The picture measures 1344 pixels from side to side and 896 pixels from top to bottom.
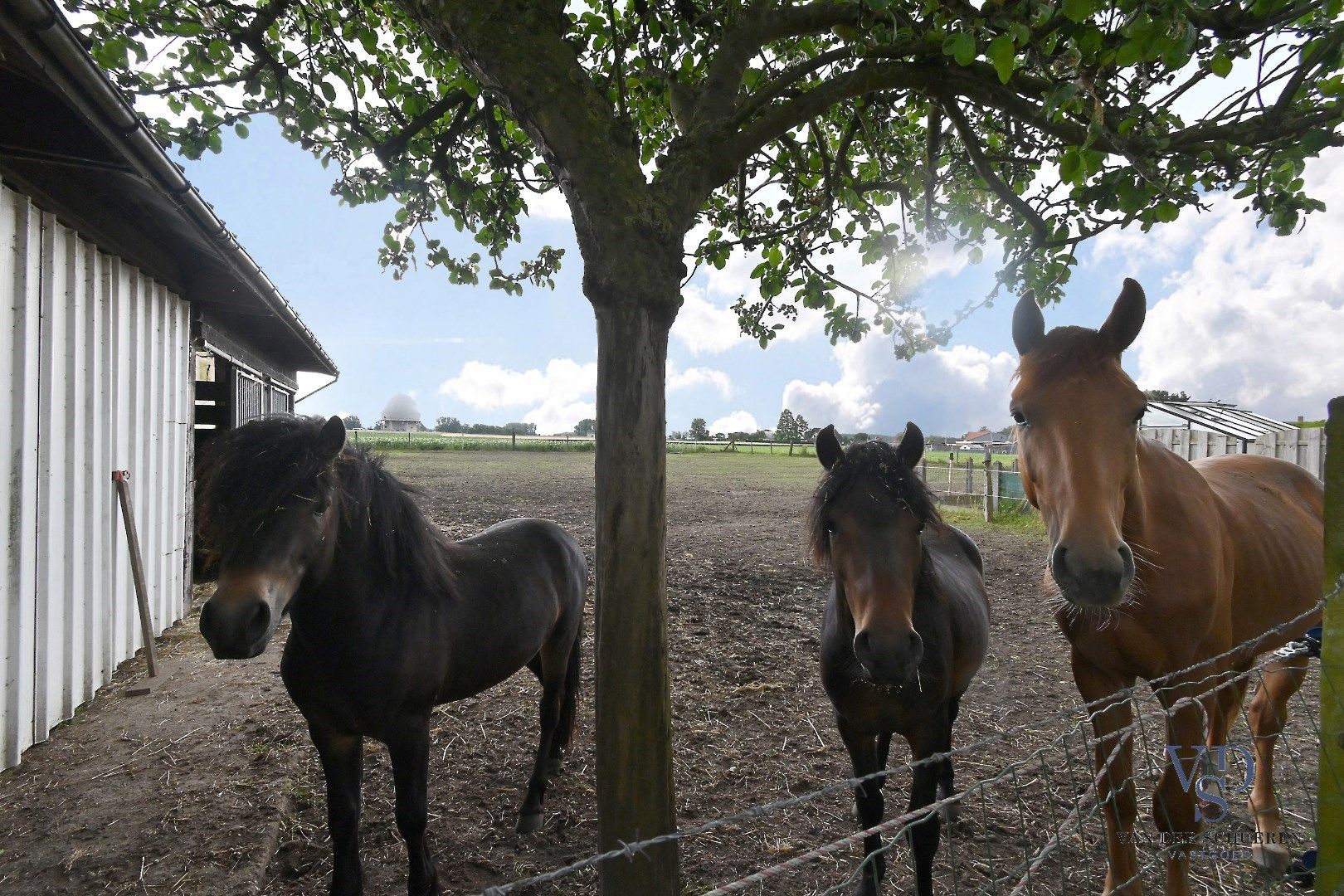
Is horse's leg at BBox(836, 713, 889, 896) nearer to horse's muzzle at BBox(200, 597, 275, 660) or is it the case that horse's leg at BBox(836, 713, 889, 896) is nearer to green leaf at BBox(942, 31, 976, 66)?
horse's muzzle at BBox(200, 597, 275, 660)

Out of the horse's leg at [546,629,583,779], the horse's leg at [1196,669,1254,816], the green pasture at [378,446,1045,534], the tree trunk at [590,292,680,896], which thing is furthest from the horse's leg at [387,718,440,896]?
the green pasture at [378,446,1045,534]

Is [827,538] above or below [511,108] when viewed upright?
below

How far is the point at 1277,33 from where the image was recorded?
8.05 feet

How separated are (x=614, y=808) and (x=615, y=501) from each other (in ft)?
3.47

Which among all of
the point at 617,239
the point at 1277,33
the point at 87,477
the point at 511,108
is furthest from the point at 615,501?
the point at 87,477

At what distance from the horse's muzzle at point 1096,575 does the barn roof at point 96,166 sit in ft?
14.0

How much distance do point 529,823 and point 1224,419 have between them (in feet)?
57.8

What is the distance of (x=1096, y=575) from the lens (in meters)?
1.93

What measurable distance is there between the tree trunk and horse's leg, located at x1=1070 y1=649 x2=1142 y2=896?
66.8 inches

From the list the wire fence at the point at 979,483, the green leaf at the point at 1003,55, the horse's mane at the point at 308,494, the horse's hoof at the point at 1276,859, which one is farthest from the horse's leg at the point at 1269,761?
the wire fence at the point at 979,483

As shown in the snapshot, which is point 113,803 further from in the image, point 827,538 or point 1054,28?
point 1054,28

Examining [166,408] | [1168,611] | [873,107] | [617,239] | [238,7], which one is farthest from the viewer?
[166,408]

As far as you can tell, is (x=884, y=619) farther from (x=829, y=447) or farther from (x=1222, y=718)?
(x=1222, y=718)
